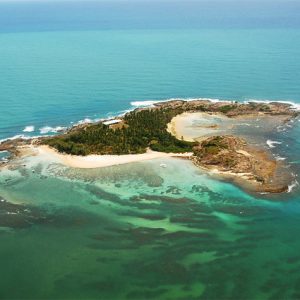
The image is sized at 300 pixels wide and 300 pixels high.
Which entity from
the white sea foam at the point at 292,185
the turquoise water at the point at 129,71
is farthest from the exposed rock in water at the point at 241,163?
the turquoise water at the point at 129,71

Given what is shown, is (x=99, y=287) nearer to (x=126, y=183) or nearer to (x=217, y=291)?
(x=217, y=291)

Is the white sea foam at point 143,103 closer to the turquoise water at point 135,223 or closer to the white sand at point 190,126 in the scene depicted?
the turquoise water at point 135,223

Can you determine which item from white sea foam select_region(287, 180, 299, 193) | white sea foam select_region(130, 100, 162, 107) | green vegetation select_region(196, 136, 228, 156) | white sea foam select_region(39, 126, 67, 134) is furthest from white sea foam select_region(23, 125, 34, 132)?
white sea foam select_region(287, 180, 299, 193)

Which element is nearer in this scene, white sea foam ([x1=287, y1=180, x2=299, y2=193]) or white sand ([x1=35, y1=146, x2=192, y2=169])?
white sea foam ([x1=287, y1=180, x2=299, y2=193])

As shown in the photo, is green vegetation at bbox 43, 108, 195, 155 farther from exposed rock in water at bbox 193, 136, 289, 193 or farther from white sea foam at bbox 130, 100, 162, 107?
white sea foam at bbox 130, 100, 162, 107

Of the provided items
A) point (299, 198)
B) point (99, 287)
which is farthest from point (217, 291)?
point (299, 198)

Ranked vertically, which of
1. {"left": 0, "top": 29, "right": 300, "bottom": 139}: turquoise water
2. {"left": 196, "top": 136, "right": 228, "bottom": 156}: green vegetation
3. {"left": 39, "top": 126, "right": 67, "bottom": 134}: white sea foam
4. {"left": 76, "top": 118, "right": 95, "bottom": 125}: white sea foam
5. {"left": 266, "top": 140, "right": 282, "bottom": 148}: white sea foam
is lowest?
{"left": 266, "top": 140, "right": 282, "bottom": 148}: white sea foam

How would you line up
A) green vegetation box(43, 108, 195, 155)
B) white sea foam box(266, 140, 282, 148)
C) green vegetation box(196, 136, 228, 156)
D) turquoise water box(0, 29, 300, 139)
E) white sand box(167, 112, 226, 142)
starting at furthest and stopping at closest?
turquoise water box(0, 29, 300, 139)
white sand box(167, 112, 226, 142)
white sea foam box(266, 140, 282, 148)
green vegetation box(43, 108, 195, 155)
green vegetation box(196, 136, 228, 156)
